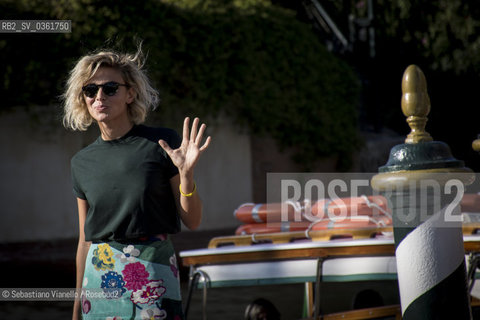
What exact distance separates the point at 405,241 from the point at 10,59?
8.04 m

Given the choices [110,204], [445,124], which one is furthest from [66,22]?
[445,124]

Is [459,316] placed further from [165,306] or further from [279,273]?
[279,273]

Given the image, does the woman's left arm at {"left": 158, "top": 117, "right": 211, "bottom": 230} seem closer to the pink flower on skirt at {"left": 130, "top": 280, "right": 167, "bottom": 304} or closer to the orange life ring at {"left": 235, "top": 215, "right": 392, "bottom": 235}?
the pink flower on skirt at {"left": 130, "top": 280, "right": 167, "bottom": 304}

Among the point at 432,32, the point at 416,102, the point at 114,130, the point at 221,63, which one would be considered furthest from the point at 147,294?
the point at 432,32

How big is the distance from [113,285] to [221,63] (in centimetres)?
919

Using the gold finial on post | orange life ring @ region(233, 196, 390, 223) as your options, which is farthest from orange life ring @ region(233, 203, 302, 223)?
the gold finial on post

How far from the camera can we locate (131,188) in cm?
247

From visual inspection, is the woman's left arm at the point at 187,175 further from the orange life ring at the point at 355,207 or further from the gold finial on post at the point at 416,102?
the orange life ring at the point at 355,207

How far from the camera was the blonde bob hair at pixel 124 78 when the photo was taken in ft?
8.63

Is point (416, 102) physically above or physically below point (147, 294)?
above

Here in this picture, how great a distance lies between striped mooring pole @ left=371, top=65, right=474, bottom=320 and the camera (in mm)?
2516

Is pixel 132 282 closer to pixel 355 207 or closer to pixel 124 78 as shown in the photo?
pixel 124 78

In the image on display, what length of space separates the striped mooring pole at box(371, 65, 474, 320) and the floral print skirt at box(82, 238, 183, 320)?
90cm

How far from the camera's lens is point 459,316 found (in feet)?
8.38
